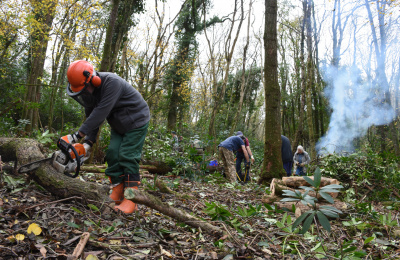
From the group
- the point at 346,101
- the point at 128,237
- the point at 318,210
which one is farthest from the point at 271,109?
the point at 346,101

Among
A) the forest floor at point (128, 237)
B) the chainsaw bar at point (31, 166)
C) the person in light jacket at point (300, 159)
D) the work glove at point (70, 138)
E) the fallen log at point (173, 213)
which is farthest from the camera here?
the person in light jacket at point (300, 159)

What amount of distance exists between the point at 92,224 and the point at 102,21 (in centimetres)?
1896

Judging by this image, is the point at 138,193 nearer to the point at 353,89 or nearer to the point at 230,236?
the point at 230,236

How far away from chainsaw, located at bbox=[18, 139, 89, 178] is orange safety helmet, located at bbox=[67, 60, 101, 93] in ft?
2.23

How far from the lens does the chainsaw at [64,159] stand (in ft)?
8.23

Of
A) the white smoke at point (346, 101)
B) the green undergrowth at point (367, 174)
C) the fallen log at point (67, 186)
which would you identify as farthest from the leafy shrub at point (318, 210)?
the white smoke at point (346, 101)

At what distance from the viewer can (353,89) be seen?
941 inches

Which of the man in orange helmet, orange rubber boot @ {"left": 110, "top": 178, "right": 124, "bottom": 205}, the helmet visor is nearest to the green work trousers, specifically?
the man in orange helmet

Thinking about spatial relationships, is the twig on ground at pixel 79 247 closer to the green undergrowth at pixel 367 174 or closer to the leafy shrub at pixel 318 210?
the leafy shrub at pixel 318 210

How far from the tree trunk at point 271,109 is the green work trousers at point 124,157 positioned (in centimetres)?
371

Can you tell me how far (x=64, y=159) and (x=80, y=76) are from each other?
0.93m

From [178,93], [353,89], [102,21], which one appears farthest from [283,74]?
[102,21]

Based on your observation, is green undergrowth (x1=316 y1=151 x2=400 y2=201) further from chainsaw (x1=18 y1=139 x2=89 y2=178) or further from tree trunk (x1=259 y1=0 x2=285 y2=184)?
chainsaw (x1=18 y1=139 x2=89 y2=178)

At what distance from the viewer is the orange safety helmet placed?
2.76m
